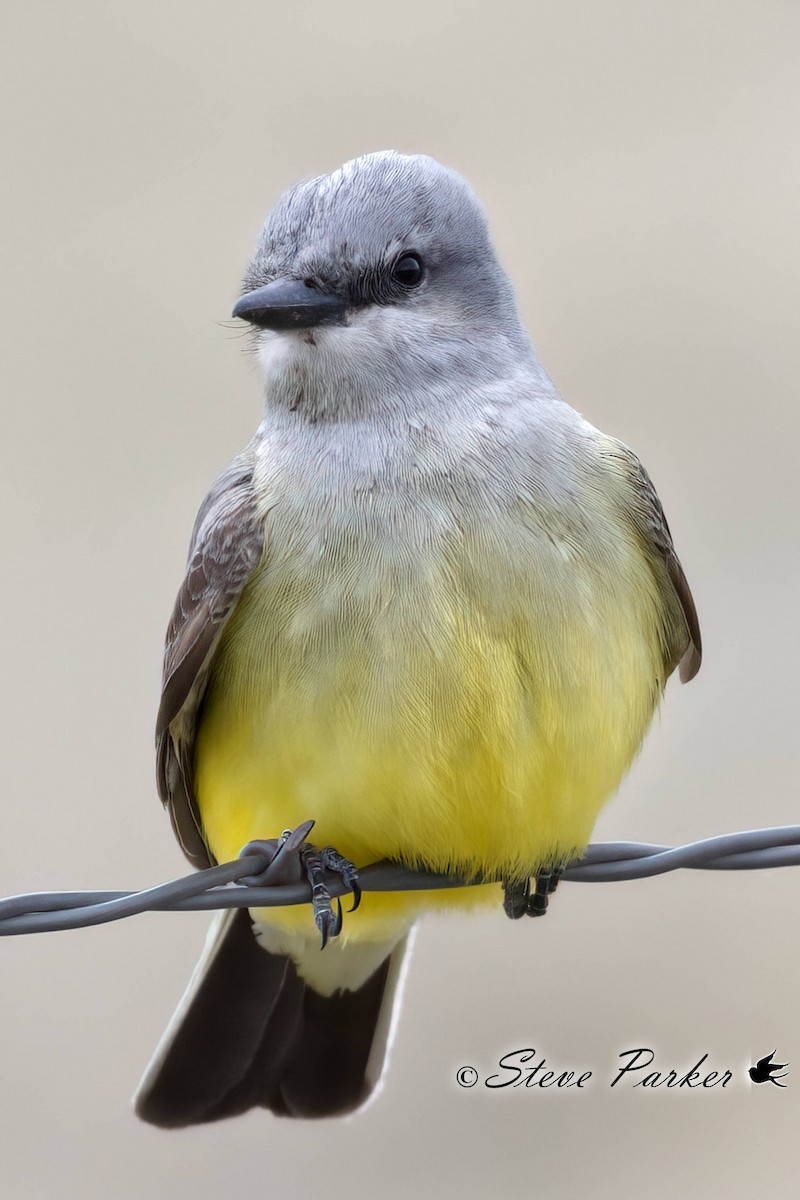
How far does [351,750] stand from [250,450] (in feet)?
2.94

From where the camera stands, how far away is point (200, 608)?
3402 mm

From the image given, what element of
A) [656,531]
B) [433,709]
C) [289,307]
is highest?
[289,307]

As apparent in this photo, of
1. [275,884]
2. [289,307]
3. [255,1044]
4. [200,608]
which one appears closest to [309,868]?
[275,884]

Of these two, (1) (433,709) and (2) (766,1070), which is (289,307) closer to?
(1) (433,709)

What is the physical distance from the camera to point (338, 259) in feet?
11.1

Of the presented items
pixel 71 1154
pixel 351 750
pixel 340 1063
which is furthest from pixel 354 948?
pixel 71 1154

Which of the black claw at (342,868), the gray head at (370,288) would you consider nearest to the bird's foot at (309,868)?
the black claw at (342,868)

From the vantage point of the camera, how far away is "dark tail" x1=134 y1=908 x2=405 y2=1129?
4012 mm

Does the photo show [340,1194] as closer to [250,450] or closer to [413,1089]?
[413,1089]

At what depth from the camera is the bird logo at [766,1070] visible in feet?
15.6

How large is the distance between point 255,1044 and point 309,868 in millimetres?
1031

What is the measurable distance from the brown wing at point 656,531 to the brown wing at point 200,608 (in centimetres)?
83

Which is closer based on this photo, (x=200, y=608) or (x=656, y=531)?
(x=200, y=608)

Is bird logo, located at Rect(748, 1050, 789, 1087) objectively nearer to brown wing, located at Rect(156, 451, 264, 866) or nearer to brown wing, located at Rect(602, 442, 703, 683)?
brown wing, located at Rect(602, 442, 703, 683)
